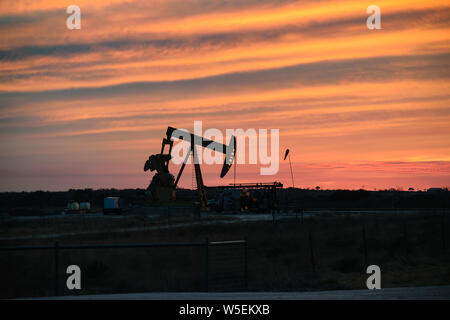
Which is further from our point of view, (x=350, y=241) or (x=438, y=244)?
(x=350, y=241)

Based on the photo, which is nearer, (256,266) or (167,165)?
(256,266)

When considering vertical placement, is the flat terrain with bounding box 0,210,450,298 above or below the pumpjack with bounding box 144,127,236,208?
below

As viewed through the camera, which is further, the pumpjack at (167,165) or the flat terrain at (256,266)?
the pumpjack at (167,165)

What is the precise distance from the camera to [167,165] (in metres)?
70.0

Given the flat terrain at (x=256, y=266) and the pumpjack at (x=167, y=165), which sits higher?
the pumpjack at (x=167, y=165)

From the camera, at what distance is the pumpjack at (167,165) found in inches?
2707

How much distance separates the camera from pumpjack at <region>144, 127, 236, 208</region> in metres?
68.8
